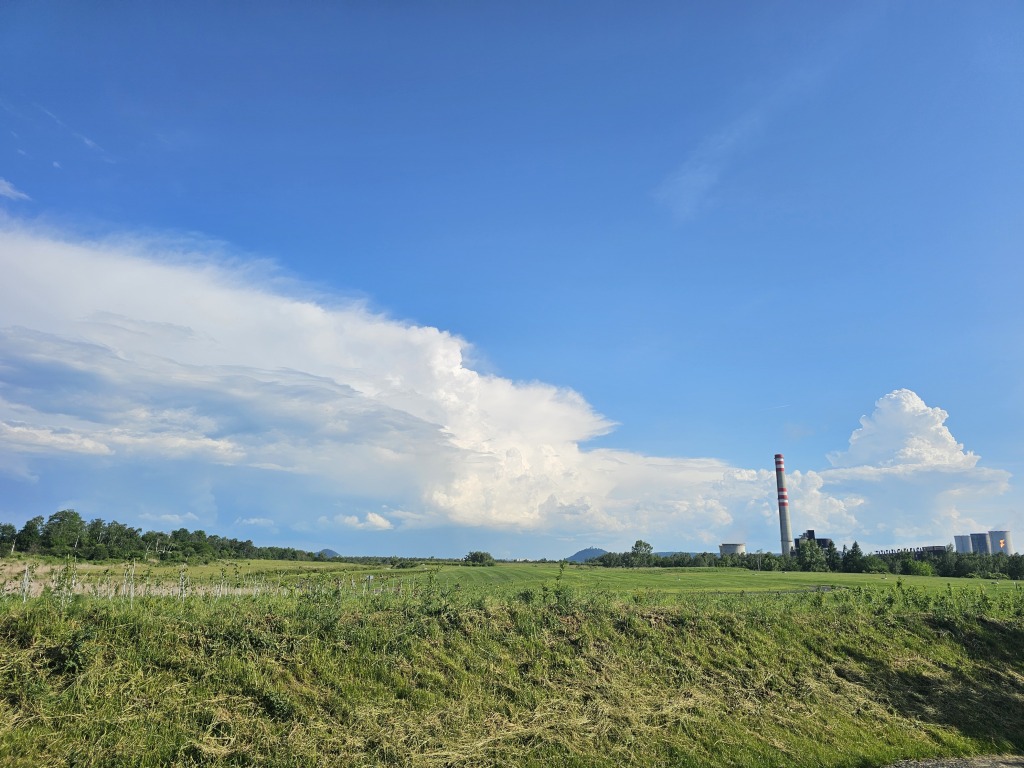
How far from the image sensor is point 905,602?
22.0 meters

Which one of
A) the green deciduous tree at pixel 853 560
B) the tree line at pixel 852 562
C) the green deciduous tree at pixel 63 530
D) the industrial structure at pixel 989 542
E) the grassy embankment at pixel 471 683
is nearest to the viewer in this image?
the grassy embankment at pixel 471 683

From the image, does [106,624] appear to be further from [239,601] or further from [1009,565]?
[1009,565]

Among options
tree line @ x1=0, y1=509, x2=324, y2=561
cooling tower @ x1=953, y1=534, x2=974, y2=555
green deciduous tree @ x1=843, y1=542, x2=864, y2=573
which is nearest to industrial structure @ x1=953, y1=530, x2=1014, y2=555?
cooling tower @ x1=953, y1=534, x2=974, y2=555

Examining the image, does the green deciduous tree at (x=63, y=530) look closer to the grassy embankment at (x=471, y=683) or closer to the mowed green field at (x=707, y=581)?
the mowed green field at (x=707, y=581)

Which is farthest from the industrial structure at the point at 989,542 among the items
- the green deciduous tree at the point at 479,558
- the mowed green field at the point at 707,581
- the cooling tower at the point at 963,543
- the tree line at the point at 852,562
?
the green deciduous tree at the point at 479,558

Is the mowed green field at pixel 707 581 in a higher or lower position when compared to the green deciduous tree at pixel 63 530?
lower

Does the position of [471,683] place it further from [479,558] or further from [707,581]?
[479,558]

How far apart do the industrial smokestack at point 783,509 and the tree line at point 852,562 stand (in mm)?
2673

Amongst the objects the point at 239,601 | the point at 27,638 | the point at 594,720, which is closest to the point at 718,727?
the point at 594,720

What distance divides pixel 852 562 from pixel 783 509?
706 inches

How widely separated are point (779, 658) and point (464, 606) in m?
8.82

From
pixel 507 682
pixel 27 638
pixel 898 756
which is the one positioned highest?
pixel 27 638

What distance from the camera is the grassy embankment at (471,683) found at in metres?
11.2

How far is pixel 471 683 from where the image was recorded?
13.6 m
